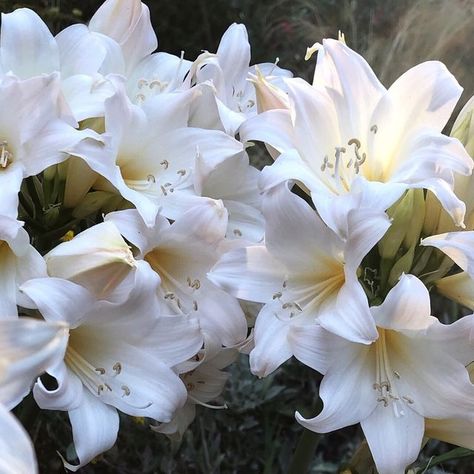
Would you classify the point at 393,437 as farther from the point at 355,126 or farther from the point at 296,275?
the point at 355,126

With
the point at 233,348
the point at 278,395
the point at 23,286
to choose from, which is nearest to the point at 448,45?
the point at 278,395

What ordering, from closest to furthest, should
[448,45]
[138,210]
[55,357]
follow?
[55,357]
[138,210]
[448,45]

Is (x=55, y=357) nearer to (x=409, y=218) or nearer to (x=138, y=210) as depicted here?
(x=138, y=210)

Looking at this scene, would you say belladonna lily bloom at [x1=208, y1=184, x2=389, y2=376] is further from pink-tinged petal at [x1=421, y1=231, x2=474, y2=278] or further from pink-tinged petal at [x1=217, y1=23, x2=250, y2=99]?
pink-tinged petal at [x1=217, y1=23, x2=250, y2=99]

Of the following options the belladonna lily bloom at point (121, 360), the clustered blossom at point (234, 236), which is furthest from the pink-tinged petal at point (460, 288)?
the belladonna lily bloom at point (121, 360)

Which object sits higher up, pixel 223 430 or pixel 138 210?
pixel 138 210

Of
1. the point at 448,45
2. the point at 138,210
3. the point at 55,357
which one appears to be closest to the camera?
the point at 55,357

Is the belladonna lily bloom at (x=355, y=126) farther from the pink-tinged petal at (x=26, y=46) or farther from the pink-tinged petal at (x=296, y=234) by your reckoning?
the pink-tinged petal at (x=26, y=46)
